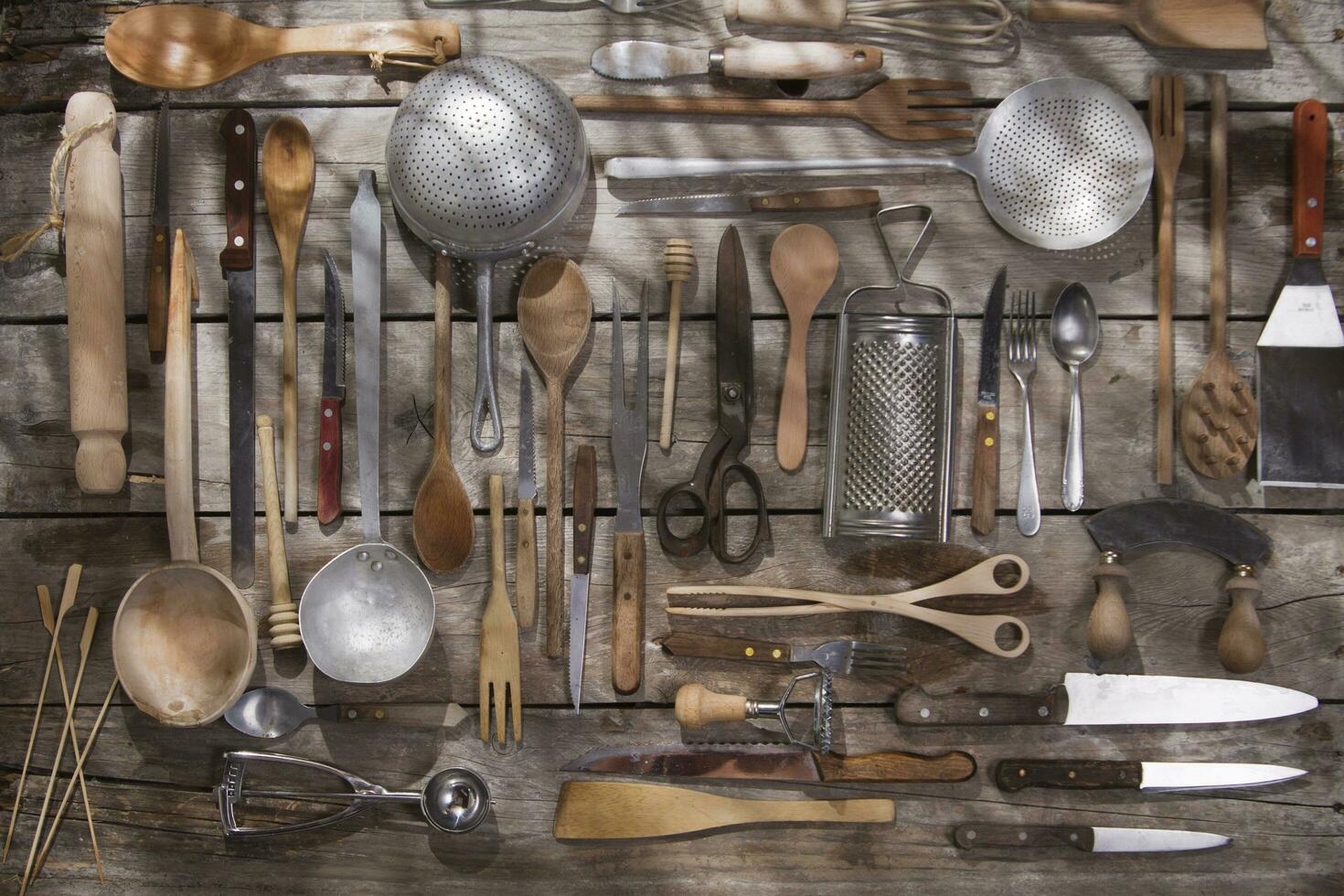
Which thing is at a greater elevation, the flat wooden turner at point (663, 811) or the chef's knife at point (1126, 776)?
the chef's knife at point (1126, 776)

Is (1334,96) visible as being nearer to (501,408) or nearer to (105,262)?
(501,408)

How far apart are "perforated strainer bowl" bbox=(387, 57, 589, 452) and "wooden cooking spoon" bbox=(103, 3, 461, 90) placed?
0.12 m

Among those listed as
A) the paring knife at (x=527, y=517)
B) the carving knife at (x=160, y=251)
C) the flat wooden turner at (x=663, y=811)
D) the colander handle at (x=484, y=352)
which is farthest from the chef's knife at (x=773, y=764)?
the carving knife at (x=160, y=251)

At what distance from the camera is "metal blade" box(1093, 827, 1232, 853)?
149 centimetres

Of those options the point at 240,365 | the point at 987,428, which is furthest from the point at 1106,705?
the point at 240,365

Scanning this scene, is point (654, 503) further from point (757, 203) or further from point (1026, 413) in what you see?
point (1026, 413)

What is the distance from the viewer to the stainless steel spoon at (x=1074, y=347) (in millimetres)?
1507

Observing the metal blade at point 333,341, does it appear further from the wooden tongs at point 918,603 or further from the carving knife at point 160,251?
the wooden tongs at point 918,603

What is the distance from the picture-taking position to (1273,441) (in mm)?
1511

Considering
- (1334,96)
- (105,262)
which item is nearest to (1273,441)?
(1334,96)

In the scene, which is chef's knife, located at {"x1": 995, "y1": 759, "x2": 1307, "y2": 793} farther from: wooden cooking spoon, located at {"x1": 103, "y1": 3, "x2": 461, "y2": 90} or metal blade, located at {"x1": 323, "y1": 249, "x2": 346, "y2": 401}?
wooden cooking spoon, located at {"x1": 103, "y1": 3, "x2": 461, "y2": 90}

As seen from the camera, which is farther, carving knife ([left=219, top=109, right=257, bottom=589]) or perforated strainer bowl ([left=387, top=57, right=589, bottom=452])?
carving knife ([left=219, top=109, right=257, bottom=589])

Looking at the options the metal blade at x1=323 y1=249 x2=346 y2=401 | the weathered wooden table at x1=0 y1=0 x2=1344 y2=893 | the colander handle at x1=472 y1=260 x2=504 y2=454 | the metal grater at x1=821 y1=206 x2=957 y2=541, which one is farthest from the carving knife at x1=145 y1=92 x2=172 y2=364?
the metal grater at x1=821 y1=206 x2=957 y2=541

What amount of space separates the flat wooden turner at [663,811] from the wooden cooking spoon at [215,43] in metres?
1.14
